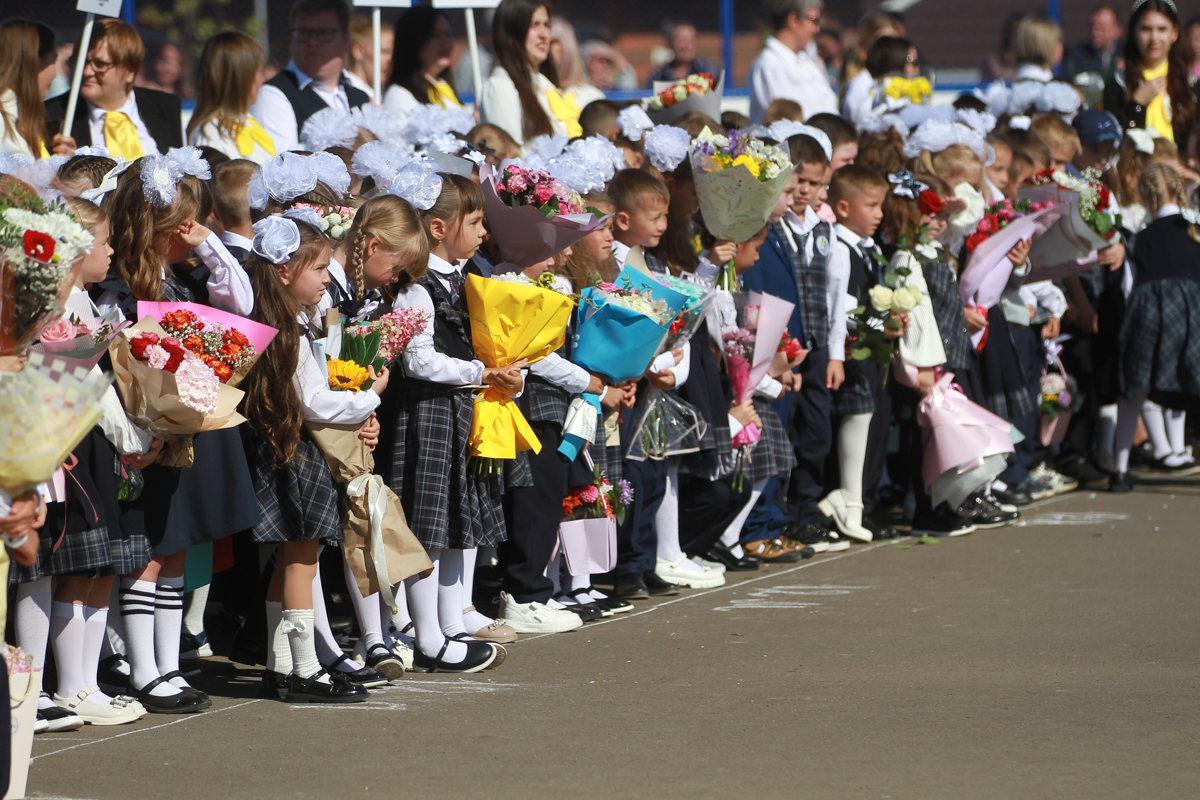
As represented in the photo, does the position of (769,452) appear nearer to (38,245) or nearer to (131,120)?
(131,120)

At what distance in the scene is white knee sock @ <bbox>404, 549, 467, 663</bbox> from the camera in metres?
5.74

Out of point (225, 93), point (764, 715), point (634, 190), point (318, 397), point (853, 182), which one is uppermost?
point (225, 93)

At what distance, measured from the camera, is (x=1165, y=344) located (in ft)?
32.8

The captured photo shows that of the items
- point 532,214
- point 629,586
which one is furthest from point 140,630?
point 629,586

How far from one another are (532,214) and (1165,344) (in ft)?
18.1

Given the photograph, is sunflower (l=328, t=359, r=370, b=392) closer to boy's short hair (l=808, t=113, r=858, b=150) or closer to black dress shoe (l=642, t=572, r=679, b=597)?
black dress shoe (l=642, t=572, r=679, b=597)

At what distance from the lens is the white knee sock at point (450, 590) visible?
19.5ft

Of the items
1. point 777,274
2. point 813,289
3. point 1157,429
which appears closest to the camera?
point 777,274

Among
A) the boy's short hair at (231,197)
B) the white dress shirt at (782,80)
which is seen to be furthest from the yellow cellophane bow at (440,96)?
the boy's short hair at (231,197)

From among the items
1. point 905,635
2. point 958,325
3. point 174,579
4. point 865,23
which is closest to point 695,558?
point 905,635

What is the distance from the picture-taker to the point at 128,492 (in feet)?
16.0

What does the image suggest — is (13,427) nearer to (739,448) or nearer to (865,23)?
(739,448)

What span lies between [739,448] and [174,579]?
127 inches

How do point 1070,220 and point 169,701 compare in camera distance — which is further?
point 1070,220
